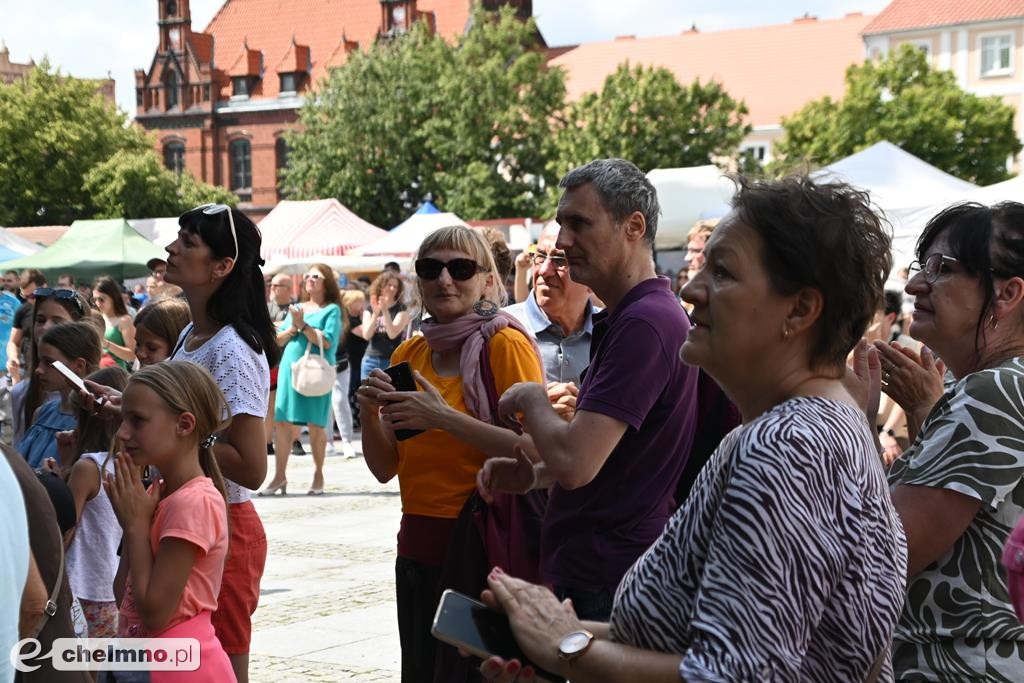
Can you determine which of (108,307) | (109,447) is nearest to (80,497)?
(109,447)

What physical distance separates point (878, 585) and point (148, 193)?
206 ft

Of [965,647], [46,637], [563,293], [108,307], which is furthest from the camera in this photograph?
[108,307]

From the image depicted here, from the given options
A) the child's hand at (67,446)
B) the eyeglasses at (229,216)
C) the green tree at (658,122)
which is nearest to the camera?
the eyeglasses at (229,216)

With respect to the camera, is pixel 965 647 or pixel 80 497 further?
pixel 80 497

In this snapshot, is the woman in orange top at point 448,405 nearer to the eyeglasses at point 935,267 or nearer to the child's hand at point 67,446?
the child's hand at point 67,446

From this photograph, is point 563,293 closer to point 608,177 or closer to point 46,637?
point 608,177

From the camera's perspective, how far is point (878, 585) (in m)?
2.00

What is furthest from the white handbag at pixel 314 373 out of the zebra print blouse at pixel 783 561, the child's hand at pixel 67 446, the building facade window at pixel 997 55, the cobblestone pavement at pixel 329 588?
the building facade window at pixel 997 55

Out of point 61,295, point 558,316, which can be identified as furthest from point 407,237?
point 558,316

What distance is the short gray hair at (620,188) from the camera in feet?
11.6

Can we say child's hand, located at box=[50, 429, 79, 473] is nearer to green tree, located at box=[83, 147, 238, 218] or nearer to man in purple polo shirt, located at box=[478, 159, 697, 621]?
man in purple polo shirt, located at box=[478, 159, 697, 621]

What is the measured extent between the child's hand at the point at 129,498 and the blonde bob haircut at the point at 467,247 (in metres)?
1.18

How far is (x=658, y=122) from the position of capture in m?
49.1

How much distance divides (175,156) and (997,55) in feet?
162
